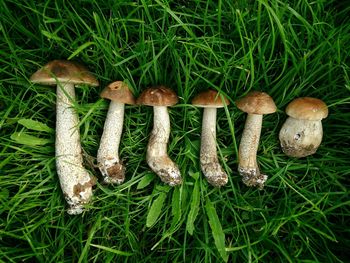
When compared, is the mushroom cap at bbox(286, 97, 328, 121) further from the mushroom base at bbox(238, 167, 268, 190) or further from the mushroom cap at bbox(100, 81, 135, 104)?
the mushroom cap at bbox(100, 81, 135, 104)

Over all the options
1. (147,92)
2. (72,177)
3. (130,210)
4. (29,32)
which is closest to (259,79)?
(147,92)

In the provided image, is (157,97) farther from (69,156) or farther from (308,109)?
(308,109)

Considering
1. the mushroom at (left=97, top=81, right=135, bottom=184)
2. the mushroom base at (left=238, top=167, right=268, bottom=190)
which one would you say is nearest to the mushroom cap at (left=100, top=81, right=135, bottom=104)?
the mushroom at (left=97, top=81, right=135, bottom=184)

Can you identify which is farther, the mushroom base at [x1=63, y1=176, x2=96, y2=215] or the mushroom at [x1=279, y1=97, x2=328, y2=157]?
the mushroom base at [x1=63, y1=176, x2=96, y2=215]

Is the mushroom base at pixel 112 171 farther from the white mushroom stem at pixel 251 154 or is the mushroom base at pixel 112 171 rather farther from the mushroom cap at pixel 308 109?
the mushroom cap at pixel 308 109

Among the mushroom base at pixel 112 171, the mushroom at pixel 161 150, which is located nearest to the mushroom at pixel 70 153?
the mushroom base at pixel 112 171

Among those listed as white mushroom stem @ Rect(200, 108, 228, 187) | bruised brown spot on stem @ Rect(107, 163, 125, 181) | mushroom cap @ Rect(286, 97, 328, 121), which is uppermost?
mushroom cap @ Rect(286, 97, 328, 121)
